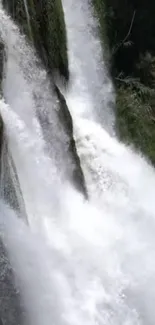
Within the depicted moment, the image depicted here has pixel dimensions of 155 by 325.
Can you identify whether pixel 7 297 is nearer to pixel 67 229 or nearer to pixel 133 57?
pixel 67 229

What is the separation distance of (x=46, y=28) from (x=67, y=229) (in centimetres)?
324

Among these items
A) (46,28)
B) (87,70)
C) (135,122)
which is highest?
(46,28)

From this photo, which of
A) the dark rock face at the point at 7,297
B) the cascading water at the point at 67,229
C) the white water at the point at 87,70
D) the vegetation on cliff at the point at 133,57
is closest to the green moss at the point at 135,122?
the vegetation on cliff at the point at 133,57

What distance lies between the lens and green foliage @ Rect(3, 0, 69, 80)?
349 inches

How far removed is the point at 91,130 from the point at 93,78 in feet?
3.84

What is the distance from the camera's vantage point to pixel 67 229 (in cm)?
855

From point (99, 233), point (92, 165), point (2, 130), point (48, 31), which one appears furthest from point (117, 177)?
point (2, 130)

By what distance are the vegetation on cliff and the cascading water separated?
46.3 inches

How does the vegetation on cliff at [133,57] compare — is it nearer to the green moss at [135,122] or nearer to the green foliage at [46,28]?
the green moss at [135,122]

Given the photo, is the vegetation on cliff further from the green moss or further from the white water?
the white water

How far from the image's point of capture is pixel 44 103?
350 inches

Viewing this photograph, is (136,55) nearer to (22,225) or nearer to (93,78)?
(93,78)

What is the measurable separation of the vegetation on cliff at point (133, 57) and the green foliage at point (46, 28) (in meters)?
1.10

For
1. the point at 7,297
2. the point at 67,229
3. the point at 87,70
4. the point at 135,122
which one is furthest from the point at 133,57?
the point at 7,297
